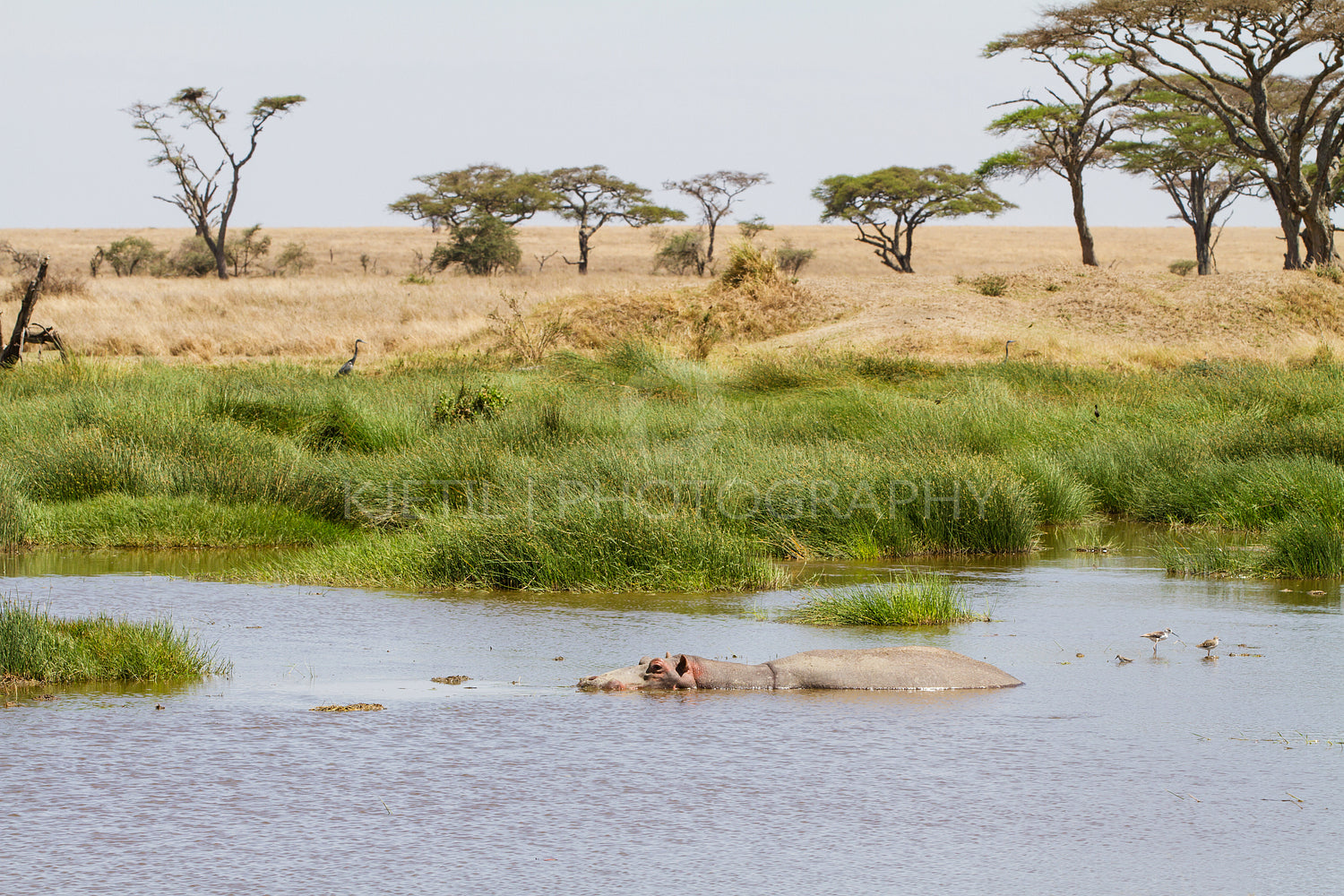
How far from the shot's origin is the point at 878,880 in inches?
150

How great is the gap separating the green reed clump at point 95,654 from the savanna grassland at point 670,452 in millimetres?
2788

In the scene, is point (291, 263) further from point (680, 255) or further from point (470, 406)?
point (470, 406)

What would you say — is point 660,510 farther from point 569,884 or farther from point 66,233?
point 66,233

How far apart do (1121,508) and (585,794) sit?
10.00 metres

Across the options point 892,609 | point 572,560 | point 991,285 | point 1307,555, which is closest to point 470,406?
point 572,560

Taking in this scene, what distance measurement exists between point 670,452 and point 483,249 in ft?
135

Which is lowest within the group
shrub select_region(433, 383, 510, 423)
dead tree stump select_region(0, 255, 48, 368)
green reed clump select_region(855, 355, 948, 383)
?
shrub select_region(433, 383, 510, 423)

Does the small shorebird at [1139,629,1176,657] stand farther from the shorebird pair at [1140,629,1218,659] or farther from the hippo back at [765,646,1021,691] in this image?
the hippo back at [765,646,1021,691]

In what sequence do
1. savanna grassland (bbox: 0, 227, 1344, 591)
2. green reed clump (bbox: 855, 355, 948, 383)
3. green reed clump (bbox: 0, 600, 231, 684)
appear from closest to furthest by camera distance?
1. green reed clump (bbox: 0, 600, 231, 684)
2. savanna grassland (bbox: 0, 227, 1344, 591)
3. green reed clump (bbox: 855, 355, 948, 383)

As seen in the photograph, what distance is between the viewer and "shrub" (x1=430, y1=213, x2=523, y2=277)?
2009 inches

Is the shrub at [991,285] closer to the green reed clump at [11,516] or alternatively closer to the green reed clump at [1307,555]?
the green reed clump at [1307,555]

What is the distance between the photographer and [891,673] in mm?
6168

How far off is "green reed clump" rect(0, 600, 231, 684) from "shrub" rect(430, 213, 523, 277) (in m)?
44.7

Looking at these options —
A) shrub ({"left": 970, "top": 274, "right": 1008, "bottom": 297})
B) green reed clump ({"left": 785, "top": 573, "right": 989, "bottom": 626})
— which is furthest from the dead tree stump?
shrub ({"left": 970, "top": 274, "right": 1008, "bottom": 297})
